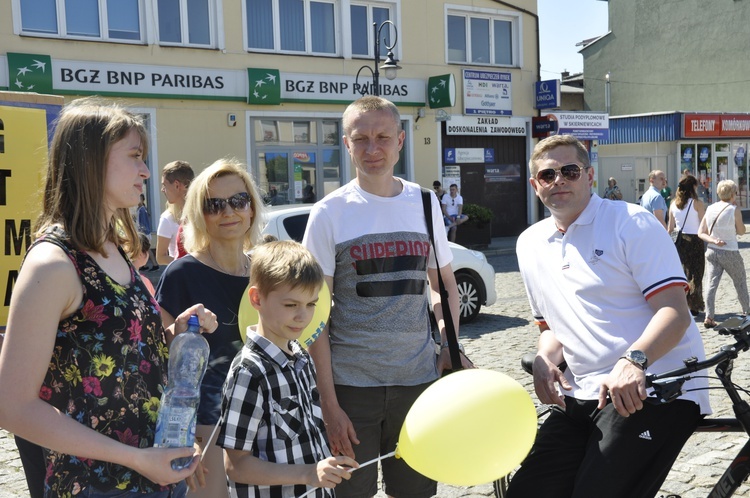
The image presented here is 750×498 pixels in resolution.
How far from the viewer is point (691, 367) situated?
8.20ft

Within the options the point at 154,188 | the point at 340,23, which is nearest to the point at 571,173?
the point at 154,188

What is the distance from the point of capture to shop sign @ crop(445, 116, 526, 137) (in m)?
23.7

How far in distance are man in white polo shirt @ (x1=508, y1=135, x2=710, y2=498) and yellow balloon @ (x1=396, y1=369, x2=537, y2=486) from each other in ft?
1.27

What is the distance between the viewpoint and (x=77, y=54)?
1762 cm

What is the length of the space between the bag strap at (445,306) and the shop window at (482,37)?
20.9 metres

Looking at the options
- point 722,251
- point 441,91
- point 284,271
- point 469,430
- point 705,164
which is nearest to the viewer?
point 469,430

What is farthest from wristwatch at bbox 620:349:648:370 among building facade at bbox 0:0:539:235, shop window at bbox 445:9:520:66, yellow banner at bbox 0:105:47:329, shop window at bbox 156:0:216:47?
shop window at bbox 445:9:520:66

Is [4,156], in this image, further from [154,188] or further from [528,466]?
[154,188]

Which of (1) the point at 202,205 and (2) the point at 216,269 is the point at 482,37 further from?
(2) the point at 216,269

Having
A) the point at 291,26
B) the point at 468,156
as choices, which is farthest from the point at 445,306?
the point at 468,156

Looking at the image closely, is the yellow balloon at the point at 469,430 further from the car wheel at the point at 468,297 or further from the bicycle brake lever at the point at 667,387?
the car wheel at the point at 468,297

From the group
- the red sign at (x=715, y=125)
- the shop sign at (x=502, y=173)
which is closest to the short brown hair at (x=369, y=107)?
the shop sign at (x=502, y=173)

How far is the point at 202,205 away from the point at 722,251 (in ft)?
27.1

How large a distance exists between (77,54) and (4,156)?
1493cm
